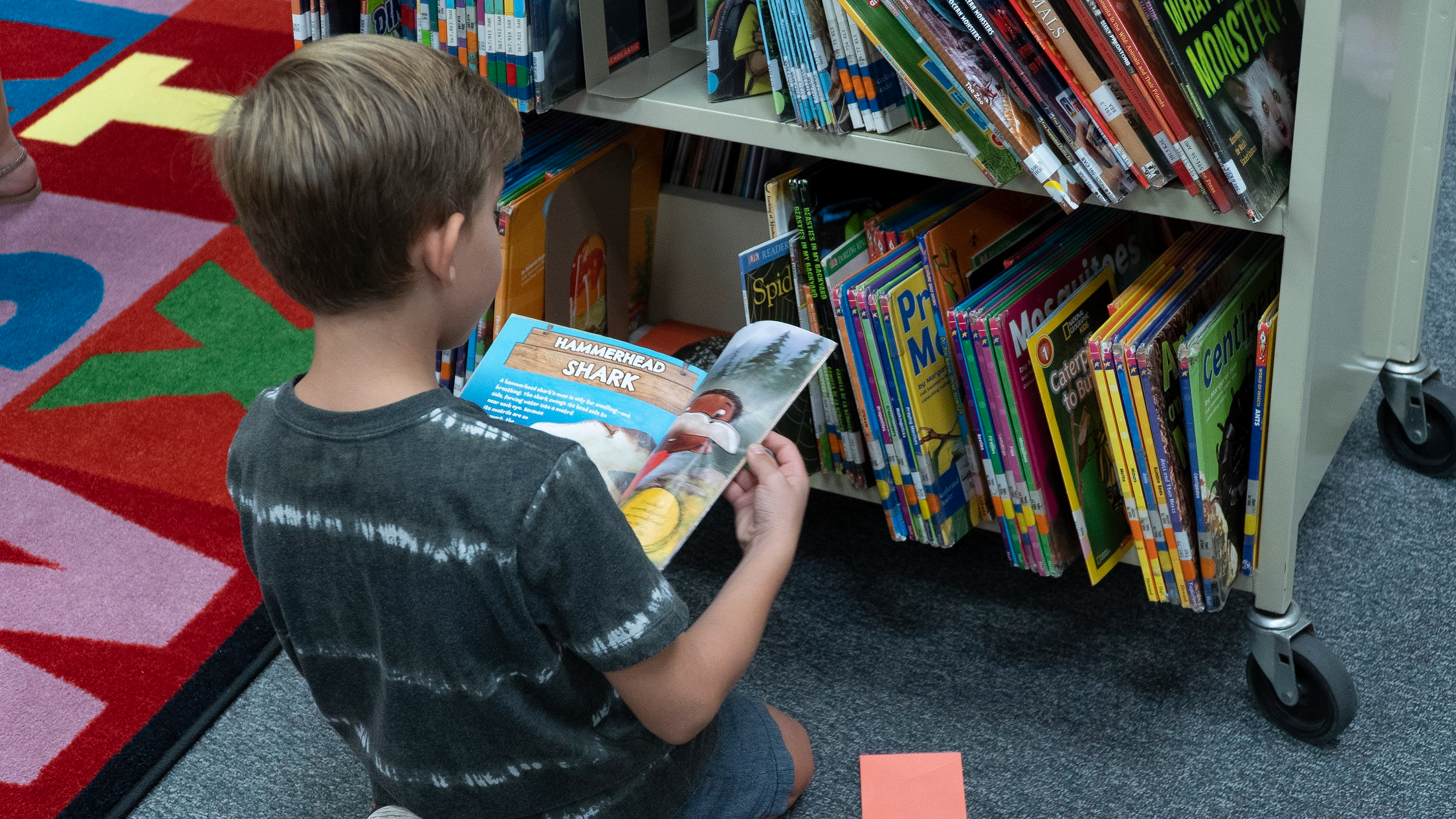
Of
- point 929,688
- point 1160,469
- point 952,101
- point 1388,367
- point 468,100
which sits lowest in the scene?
point 929,688

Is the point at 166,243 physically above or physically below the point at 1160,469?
below

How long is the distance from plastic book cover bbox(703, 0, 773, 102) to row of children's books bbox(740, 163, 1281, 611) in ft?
0.31

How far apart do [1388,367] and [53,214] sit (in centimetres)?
210

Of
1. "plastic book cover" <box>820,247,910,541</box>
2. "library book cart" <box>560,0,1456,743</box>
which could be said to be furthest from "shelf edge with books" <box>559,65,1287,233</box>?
"plastic book cover" <box>820,247,910,541</box>

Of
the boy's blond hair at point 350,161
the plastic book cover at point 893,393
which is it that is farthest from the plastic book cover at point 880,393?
the boy's blond hair at point 350,161

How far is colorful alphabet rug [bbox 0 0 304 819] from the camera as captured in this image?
1.41m

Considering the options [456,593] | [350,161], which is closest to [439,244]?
[350,161]

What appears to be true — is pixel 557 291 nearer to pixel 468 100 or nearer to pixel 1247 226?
pixel 468 100

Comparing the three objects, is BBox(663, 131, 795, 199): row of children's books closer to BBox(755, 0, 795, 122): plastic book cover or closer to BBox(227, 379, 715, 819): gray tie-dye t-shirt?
BBox(755, 0, 795, 122): plastic book cover

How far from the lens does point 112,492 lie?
170cm

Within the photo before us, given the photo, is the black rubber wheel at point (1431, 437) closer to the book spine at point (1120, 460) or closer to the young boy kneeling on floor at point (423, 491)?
the book spine at point (1120, 460)

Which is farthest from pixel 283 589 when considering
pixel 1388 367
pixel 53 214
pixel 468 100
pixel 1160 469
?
pixel 53 214

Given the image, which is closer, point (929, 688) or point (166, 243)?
point (929, 688)

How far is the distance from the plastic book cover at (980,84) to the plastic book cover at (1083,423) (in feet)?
0.46
